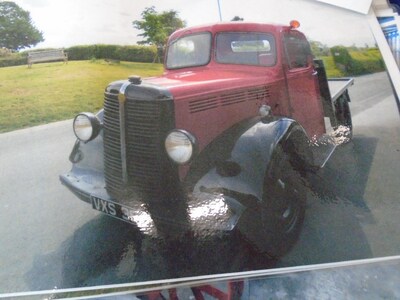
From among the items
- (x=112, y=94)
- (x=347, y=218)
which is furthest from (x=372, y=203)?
(x=112, y=94)

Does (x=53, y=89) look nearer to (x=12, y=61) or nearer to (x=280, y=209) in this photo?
(x=12, y=61)

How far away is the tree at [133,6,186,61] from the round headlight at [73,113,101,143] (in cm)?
31

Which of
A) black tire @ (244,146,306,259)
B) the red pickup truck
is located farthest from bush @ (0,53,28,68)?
black tire @ (244,146,306,259)

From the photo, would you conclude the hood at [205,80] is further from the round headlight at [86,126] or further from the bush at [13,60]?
the bush at [13,60]

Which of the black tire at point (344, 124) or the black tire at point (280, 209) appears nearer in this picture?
the black tire at point (280, 209)

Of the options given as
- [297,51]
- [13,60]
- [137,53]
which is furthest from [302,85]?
[13,60]

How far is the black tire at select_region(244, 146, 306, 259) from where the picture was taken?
105 centimetres

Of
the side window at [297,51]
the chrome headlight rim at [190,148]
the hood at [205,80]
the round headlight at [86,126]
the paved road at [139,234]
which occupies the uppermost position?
the side window at [297,51]

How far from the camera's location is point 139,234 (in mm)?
1072

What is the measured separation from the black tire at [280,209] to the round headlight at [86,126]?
0.60 m

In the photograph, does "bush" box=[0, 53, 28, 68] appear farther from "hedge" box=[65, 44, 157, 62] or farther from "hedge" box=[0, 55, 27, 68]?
"hedge" box=[65, 44, 157, 62]

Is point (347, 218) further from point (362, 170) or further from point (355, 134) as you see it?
point (355, 134)

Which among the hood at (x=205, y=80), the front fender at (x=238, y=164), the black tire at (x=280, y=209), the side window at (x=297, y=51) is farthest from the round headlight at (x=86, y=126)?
the side window at (x=297, y=51)

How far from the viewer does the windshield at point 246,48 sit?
1.12 m
